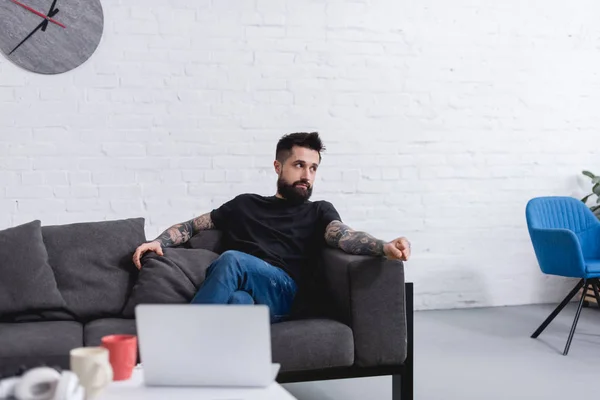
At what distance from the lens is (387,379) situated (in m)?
3.34

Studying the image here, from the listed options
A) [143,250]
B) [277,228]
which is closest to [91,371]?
[143,250]

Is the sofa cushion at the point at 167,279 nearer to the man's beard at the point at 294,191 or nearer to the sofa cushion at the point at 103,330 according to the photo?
the sofa cushion at the point at 103,330

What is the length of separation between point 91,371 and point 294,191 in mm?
1857

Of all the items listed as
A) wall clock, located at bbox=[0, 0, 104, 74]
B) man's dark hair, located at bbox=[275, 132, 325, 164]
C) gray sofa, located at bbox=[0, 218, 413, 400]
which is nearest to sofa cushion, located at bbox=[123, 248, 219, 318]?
gray sofa, located at bbox=[0, 218, 413, 400]

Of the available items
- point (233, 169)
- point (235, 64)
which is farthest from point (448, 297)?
point (235, 64)

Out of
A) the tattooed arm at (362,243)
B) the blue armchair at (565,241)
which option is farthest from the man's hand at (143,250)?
the blue armchair at (565,241)

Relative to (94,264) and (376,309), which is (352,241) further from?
(94,264)

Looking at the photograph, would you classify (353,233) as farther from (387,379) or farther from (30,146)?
(30,146)

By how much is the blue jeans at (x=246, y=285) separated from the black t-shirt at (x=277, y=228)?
15 cm

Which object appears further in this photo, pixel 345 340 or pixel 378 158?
pixel 378 158

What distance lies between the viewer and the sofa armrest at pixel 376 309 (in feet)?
8.90

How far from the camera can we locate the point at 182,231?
3246 mm

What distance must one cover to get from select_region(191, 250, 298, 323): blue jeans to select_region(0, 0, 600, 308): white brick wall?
162 cm

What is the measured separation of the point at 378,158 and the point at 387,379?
1.79 metres
